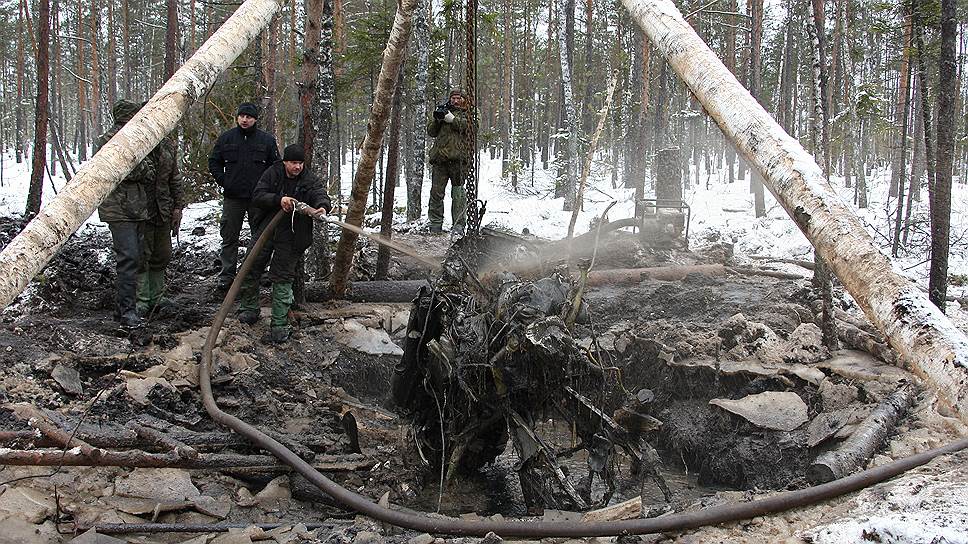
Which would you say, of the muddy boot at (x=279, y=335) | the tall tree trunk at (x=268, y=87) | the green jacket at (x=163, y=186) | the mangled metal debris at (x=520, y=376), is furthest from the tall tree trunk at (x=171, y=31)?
the mangled metal debris at (x=520, y=376)

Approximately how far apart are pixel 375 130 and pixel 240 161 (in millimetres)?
1626

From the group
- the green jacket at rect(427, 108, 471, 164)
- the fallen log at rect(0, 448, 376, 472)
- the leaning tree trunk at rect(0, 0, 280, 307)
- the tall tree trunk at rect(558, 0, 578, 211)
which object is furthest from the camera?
the tall tree trunk at rect(558, 0, 578, 211)

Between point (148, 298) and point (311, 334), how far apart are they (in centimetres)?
179

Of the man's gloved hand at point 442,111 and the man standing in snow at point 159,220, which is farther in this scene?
the man's gloved hand at point 442,111

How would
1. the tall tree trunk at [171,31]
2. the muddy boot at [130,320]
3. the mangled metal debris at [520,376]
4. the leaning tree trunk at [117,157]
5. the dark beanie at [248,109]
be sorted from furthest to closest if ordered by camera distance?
1. the tall tree trunk at [171,31]
2. the dark beanie at [248,109]
3. the muddy boot at [130,320]
4. the mangled metal debris at [520,376]
5. the leaning tree trunk at [117,157]

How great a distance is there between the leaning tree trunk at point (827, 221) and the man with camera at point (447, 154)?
265 inches

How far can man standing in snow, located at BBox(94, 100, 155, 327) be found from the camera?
633 cm

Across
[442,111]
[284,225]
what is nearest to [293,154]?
[284,225]

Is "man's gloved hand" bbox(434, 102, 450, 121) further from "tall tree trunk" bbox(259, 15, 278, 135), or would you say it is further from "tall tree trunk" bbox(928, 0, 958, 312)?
"tall tree trunk" bbox(928, 0, 958, 312)

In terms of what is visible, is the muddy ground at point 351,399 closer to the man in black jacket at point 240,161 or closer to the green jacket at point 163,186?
the green jacket at point 163,186

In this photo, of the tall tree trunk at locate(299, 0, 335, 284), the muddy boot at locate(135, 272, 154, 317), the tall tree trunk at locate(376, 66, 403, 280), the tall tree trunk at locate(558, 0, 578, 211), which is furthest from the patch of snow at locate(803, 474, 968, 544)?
the tall tree trunk at locate(558, 0, 578, 211)

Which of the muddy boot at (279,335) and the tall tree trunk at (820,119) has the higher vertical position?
the tall tree trunk at (820,119)

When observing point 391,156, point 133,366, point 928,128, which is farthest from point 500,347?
point 928,128

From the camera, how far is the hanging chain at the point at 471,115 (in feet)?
17.5
